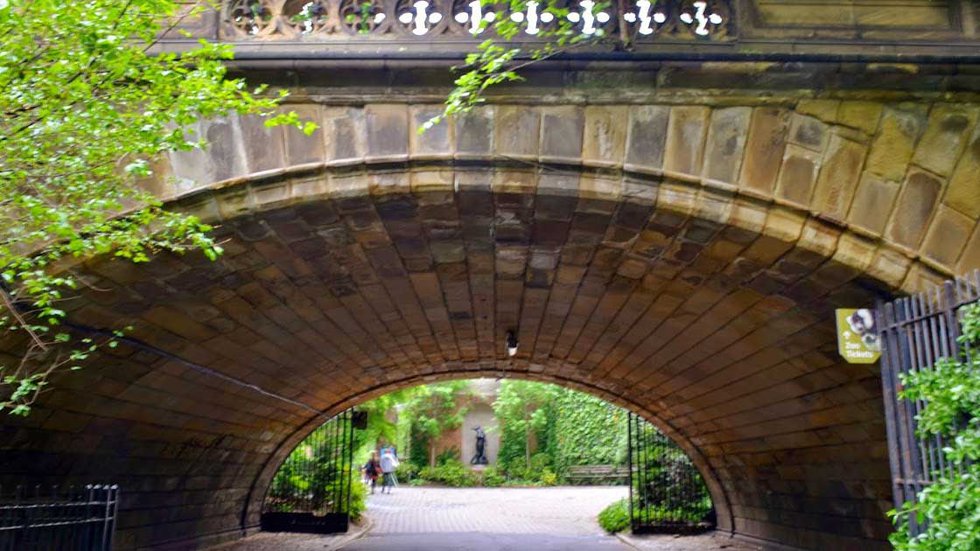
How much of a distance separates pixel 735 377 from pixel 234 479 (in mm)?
8392

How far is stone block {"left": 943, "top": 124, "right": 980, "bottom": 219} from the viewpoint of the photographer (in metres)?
5.18

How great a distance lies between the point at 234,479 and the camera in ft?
45.3

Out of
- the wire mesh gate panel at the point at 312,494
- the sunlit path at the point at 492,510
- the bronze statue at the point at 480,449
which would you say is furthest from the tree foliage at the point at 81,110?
the bronze statue at the point at 480,449

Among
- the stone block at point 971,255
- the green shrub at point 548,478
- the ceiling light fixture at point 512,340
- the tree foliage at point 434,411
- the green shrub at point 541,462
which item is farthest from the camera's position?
Answer: the tree foliage at point 434,411

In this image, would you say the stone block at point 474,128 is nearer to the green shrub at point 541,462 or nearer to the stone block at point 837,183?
the stone block at point 837,183

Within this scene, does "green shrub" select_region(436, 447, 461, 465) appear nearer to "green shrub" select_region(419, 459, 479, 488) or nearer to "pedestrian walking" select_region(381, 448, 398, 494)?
"green shrub" select_region(419, 459, 479, 488)

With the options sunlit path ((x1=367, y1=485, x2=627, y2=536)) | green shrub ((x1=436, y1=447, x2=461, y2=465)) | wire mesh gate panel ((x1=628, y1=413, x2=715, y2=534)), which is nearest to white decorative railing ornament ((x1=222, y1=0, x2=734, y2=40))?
wire mesh gate panel ((x1=628, y1=413, x2=715, y2=534))

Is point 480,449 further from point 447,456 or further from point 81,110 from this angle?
point 81,110

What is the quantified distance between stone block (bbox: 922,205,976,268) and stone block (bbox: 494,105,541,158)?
8.00 ft

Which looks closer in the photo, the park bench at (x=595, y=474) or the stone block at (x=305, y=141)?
the stone block at (x=305, y=141)

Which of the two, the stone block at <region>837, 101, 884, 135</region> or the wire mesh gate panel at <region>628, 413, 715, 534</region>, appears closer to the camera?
the stone block at <region>837, 101, 884, 135</region>

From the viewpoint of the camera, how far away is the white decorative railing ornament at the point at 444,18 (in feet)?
17.9

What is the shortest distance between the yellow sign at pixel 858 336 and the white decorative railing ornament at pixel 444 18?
1967 millimetres

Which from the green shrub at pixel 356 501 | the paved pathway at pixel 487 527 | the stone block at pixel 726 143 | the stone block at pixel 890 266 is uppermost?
the stone block at pixel 726 143
